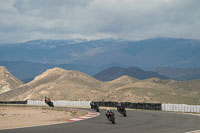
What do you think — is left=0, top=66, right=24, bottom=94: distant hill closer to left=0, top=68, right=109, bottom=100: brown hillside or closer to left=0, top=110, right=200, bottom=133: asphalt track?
left=0, top=68, right=109, bottom=100: brown hillside

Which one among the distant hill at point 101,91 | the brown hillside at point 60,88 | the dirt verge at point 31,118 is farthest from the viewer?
the brown hillside at point 60,88

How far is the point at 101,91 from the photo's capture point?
426 feet

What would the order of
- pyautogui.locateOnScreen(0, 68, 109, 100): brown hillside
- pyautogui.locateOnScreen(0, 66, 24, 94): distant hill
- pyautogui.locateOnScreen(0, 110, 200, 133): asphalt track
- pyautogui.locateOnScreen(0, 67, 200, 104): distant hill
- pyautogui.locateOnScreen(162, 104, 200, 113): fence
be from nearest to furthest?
pyautogui.locateOnScreen(0, 110, 200, 133): asphalt track, pyautogui.locateOnScreen(162, 104, 200, 113): fence, pyautogui.locateOnScreen(0, 67, 200, 104): distant hill, pyautogui.locateOnScreen(0, 68, 109, 100): brown hillside, pyautogui.locateOnScreen(0, 66, 24, 94): distant hill

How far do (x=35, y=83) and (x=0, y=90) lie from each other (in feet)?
71.5

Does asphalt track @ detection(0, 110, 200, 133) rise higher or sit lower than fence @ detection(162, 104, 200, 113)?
lower

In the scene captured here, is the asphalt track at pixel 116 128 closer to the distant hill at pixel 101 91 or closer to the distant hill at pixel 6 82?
the distant hill at pixel 101 91

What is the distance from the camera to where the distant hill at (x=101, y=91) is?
99.9 meters

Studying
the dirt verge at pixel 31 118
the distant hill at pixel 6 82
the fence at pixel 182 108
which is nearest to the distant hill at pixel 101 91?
the distant hill at pixel 6 82

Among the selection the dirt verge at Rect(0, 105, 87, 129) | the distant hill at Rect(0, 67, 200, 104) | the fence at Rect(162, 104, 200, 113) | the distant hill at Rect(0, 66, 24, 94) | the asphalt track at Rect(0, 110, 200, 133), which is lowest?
the asphalt track at Rect(0, 110, 200, 133)

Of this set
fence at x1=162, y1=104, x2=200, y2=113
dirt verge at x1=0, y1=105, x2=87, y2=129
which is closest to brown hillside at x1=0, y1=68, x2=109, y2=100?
fence at x1=162, y1=104, x2=200, y2=113

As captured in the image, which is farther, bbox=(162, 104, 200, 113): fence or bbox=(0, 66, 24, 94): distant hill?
bbox=(0, 66, 24, 94): distant hill

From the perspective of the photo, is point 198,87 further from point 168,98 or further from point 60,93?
point 60,93

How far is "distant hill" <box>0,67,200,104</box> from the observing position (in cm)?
9995

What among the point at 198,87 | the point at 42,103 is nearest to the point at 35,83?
the point at 198,87
